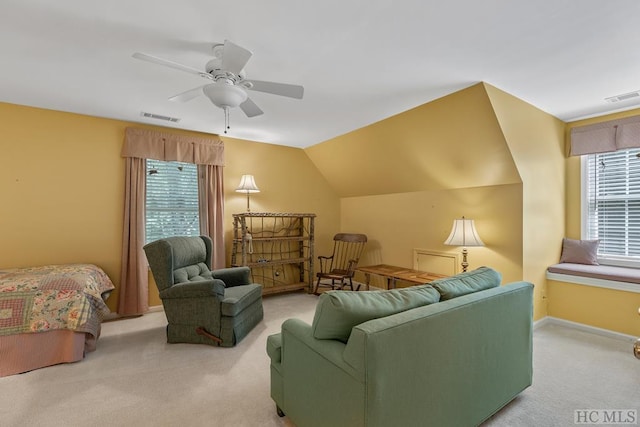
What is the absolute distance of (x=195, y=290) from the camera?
2.87m

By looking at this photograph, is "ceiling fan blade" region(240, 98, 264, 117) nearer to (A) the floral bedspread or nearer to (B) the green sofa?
(B) the green sofa

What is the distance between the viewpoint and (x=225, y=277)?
355cm

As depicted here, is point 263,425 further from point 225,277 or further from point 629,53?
point 629,53

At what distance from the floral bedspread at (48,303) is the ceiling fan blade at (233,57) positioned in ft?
7.76

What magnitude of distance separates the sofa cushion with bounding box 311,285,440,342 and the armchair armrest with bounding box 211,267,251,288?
7.56 feet

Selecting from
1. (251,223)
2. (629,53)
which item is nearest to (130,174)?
(251,223)

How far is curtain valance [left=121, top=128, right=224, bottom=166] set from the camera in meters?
3.71

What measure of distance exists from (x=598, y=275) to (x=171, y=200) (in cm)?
507

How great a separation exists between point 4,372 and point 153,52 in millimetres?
2751

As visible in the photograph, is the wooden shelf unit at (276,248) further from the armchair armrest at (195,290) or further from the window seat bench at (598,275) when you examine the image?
the window seat bench at (598,275)

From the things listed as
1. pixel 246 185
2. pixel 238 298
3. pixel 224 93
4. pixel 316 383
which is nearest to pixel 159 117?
pixel 246 185

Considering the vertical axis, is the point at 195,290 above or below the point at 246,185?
below

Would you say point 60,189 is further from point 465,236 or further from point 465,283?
point 465,236

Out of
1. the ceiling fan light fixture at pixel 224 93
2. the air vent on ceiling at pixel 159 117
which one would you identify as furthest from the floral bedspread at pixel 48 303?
the ceiling fan light fixture at pixel 224 93
